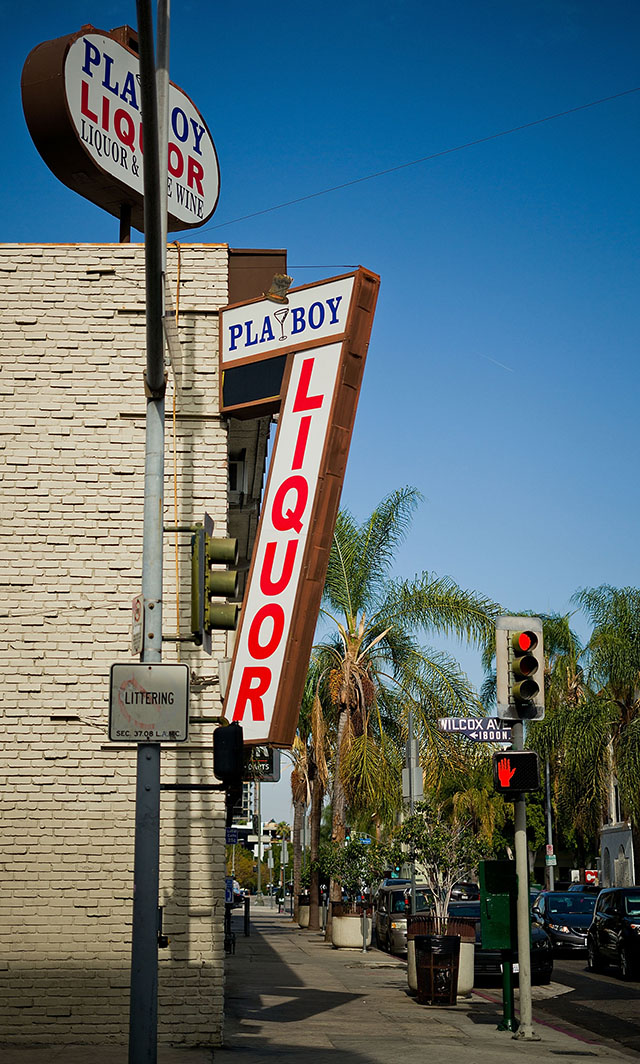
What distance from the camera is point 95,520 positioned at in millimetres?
13734

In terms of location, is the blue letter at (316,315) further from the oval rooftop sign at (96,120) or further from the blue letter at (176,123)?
the blue letter at (176,123)

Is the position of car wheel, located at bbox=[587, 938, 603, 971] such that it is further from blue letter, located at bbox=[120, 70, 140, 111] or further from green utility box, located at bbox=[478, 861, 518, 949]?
blue letter, located at bbox=[120, 70, 140, 111]

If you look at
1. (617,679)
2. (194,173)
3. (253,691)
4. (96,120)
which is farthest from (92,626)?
(617,679)

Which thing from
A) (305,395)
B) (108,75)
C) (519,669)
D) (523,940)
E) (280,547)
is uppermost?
(108,75)

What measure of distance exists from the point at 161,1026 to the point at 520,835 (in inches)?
185

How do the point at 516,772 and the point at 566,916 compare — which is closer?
the point at 516,772

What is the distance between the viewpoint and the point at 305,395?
1315cm

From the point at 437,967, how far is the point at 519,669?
5890mm

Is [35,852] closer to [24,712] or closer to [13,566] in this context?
[24,712]

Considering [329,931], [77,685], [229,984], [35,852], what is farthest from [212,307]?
[329,931]

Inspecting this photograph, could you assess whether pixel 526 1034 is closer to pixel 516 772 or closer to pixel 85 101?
pixel 516 772

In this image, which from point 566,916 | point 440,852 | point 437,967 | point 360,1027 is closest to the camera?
point 360,1027

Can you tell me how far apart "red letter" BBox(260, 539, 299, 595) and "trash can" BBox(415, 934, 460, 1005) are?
23.9 ft

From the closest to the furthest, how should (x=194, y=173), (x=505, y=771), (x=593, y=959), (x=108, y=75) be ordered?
(x=505, y=771)
(x=108, y=75)
(x=194, y=173)
(x=593, y=959)
